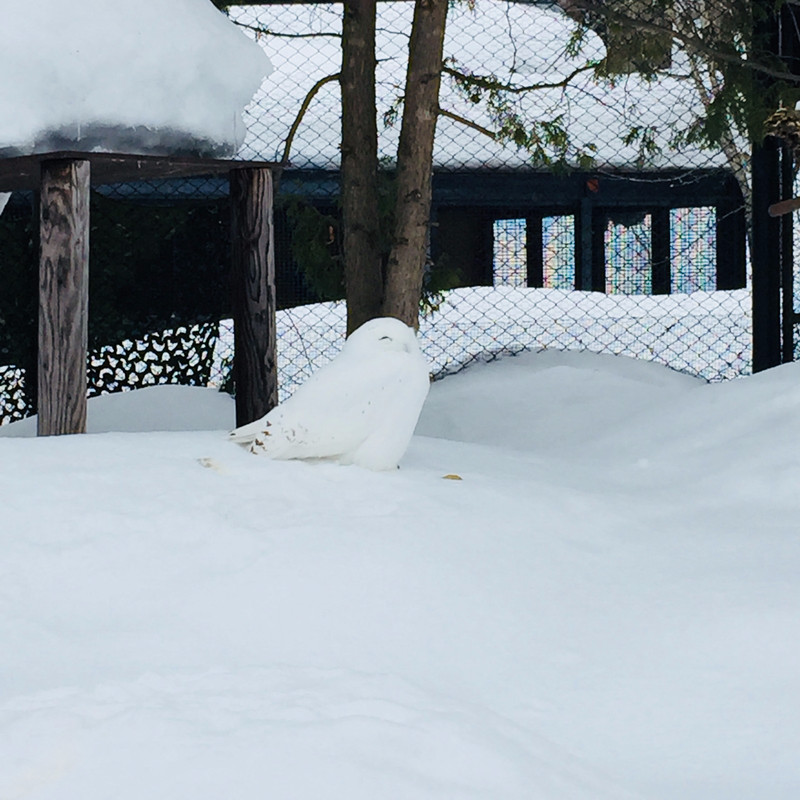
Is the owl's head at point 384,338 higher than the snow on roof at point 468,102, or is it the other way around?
the snow on roof at point 468,102

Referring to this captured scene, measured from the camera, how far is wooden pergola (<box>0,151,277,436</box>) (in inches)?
149

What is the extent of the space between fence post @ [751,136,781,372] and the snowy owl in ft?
9.67

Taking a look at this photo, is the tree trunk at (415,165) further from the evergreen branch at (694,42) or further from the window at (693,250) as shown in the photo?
the window at (693,250)

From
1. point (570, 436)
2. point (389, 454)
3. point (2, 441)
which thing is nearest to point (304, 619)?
point (389, 454)

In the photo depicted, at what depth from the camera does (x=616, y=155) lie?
1081cm

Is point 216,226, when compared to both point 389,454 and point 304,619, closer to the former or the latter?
point 389,454

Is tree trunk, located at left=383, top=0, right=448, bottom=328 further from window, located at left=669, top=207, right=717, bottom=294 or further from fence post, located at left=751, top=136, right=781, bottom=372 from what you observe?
window, located at left=669, top=207, right=717, bottom=294

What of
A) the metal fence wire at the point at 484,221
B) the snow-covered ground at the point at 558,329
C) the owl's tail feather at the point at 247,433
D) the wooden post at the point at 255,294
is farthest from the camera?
the snow-covered ground at the point at 558,329

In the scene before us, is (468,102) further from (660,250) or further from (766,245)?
(766,245)

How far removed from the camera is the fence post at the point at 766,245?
18.9ft

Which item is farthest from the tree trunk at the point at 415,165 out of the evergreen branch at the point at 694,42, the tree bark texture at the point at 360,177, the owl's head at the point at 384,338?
the owl's head at the point at 384,338

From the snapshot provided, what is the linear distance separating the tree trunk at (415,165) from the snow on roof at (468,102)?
4.10m

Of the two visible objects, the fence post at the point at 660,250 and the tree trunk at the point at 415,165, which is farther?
the fence post at the point at 660,250

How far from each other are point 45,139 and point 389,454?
156cm
